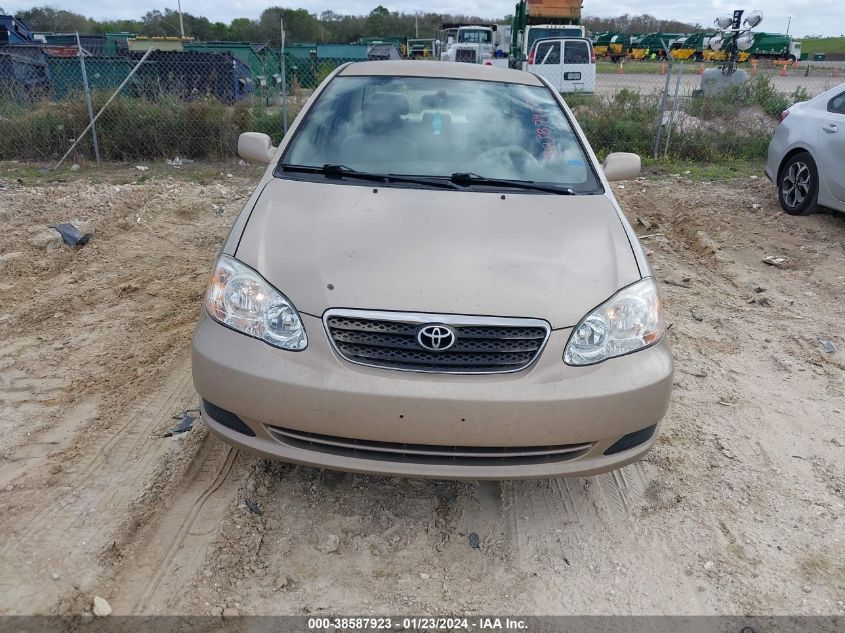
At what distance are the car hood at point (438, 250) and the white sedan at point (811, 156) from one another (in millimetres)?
5008

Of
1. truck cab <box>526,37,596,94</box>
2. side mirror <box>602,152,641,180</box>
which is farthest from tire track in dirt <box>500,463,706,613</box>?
truck cab <box>526,37,596,94</box>

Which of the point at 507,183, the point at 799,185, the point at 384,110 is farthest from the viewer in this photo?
the point at 799,185

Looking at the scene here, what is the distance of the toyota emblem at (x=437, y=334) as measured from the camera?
2.37m

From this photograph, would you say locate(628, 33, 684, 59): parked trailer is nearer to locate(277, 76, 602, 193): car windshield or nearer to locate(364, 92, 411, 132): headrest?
locate(277, 76, 602, 193): car windshield

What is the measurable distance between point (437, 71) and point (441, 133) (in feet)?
2.40

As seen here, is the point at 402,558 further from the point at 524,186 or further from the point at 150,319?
the point at 150,319

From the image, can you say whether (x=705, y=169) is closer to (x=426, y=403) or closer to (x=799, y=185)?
(x=799, y=185)

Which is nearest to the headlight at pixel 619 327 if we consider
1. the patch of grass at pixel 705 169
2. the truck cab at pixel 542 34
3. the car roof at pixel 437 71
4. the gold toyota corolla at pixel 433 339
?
the gold toyota corolla at pixel 433 339

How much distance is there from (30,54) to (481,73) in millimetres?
15543

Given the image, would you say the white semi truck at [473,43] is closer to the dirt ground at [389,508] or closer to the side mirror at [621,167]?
the side mirror at [621,167]

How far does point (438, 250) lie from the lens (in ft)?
8.76

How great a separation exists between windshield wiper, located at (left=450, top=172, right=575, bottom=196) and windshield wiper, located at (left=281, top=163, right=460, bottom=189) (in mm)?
62

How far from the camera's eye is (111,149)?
9891 millimetres

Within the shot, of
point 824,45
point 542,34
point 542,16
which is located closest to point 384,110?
point 542,34
